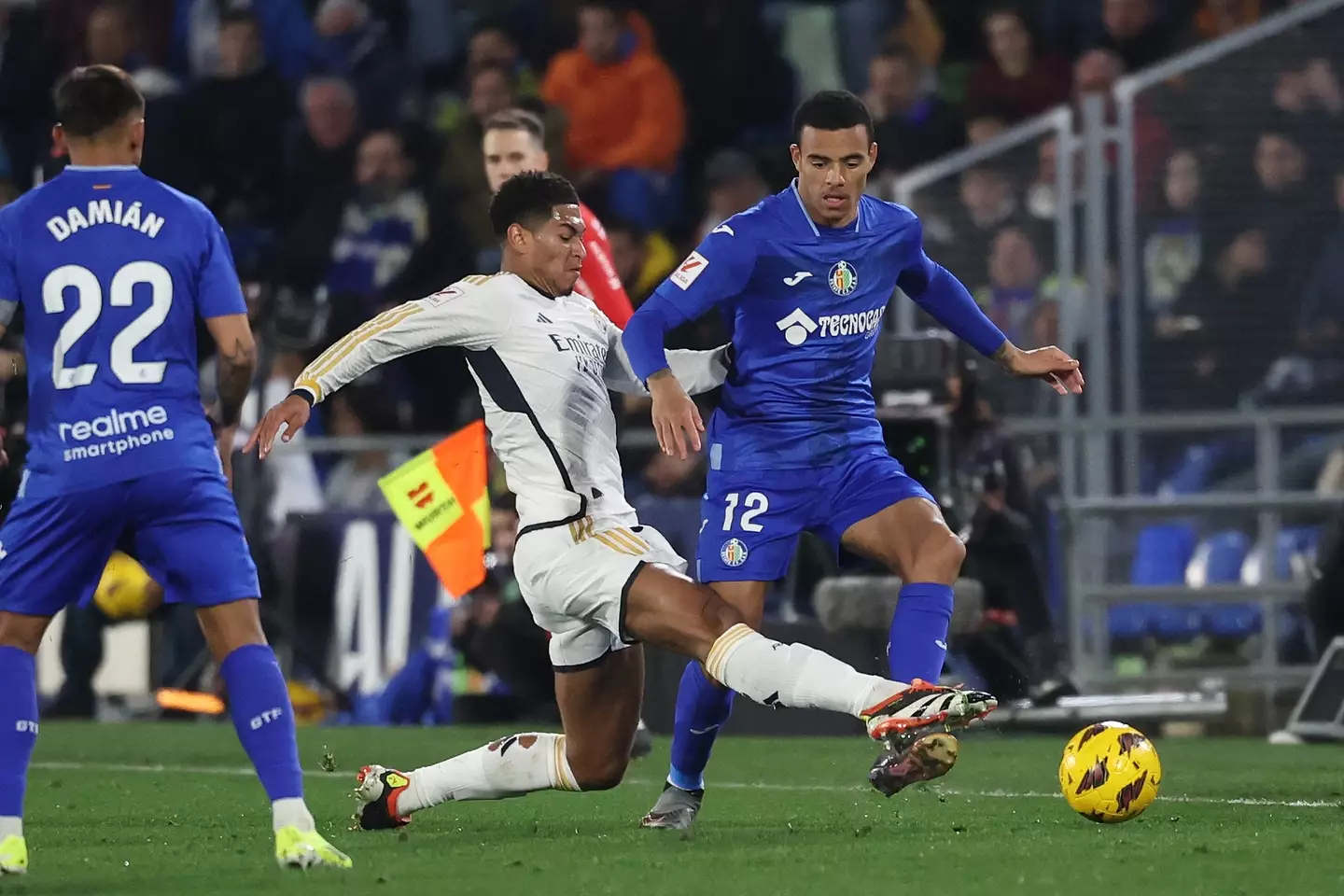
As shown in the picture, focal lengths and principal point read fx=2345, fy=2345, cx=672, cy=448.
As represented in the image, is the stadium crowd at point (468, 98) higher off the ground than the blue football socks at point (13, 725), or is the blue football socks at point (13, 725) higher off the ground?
the stadium crowd at point (468, 98)

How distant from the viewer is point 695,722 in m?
6.81

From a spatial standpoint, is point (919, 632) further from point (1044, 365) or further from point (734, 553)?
point (1044, 365)

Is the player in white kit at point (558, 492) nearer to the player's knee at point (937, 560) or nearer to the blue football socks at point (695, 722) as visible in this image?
the blue football socks at point (695, 722)

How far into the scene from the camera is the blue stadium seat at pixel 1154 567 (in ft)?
38.5

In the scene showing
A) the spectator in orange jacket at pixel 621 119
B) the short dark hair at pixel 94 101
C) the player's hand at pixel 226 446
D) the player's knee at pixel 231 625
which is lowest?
the player's knee at pixel 231 625

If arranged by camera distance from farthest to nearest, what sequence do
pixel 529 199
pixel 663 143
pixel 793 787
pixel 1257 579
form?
pixel 663 143
pixel 1257 579
pixel 793 787
pixel 529 199

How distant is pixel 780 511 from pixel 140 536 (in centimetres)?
191

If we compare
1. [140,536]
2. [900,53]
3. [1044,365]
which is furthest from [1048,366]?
[900,53]

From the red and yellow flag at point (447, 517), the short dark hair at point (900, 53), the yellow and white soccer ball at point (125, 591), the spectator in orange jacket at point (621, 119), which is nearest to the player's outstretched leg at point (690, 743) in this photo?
the red and yellow flag at point (447, 517)

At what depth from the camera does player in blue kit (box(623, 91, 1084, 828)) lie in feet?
21.5

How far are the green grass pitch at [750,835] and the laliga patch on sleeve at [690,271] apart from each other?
155cm

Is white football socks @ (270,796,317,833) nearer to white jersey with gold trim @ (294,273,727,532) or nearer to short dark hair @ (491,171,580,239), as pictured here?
white jersey with gold trim @ (294,273,727,532)

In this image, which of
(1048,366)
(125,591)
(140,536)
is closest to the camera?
(140,536)

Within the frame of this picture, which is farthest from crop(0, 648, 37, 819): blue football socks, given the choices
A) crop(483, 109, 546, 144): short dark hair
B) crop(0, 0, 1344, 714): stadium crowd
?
crop(0, 0, 1344, 714): stadium crowd
